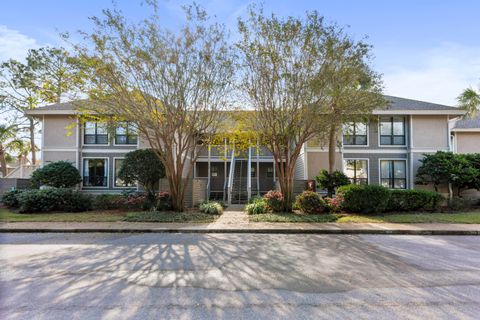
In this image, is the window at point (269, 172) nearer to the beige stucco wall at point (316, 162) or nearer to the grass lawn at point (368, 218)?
the beige stucco wall at point (316, 162)

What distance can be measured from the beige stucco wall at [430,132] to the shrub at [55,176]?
21421 millimetres

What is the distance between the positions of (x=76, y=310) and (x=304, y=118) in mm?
10065

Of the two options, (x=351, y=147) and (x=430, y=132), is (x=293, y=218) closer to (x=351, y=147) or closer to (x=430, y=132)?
(x=351, y=147)

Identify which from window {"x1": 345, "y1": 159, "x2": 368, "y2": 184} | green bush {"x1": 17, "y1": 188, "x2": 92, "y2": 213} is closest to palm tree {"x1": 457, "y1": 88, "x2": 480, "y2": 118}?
window {"x1": 345, "y1": 159, "x2": 368, "y2": 184}

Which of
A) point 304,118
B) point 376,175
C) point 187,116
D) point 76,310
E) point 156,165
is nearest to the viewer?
point 76,310

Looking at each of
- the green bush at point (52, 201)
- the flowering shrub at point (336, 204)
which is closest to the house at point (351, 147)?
the green bush at point (52, 201)

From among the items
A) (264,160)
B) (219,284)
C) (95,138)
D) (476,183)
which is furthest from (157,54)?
(476,183)

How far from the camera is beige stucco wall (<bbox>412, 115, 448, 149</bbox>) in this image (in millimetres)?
18453

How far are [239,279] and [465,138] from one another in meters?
22.7

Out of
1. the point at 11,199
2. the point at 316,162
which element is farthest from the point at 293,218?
the point at 11,199

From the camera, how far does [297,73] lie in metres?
11.3

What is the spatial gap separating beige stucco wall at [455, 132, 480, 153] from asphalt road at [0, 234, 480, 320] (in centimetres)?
1527

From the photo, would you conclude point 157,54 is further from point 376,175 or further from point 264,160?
point 376,175

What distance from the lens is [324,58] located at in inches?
436
